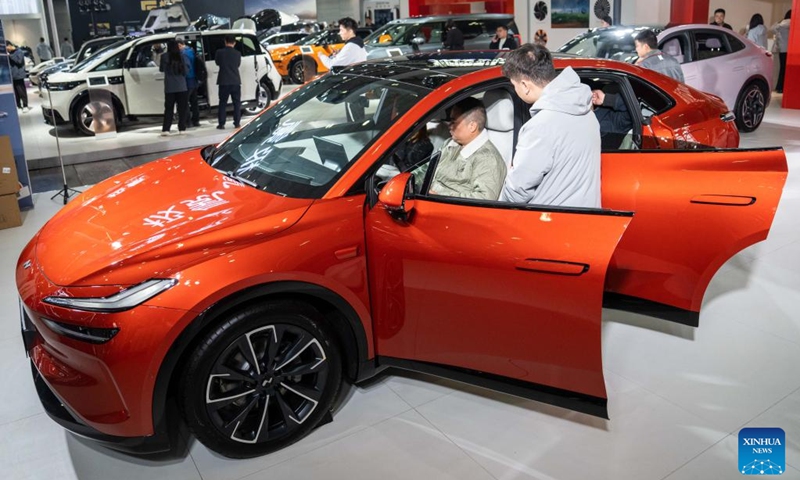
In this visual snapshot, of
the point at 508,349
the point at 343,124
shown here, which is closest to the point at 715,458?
the point at 508,349

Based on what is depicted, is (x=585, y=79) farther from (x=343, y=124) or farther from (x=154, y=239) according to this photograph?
(x=154, y=239)

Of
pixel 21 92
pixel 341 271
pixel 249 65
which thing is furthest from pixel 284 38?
pixel 341 271

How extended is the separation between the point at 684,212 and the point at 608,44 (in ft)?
19.4

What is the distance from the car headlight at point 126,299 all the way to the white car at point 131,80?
28.3 feet

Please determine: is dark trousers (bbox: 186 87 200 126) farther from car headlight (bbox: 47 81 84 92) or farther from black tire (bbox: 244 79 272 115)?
car headlight (bbox: 47 81 84 92)

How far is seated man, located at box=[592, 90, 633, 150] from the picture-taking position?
3.79 meters

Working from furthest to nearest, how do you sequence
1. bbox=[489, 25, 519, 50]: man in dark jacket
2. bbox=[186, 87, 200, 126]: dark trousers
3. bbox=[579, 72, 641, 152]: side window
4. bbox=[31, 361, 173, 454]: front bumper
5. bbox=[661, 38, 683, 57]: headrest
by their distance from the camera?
bbox=[489, 25, 519, 50]: man in dark jacket < bbox=[186, 87, 200, 126]: dark trousers < bbox=[661, 38, 683, 57]: headrest < bbox=[579, 72, 641, 152]: side window < bbox=[31, 361, 173, 454]: front bumper

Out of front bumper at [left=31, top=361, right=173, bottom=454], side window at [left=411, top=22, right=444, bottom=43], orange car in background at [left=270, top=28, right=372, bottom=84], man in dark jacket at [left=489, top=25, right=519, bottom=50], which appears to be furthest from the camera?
orange car in background at [left=270, top=28, right=372, bottom=84]

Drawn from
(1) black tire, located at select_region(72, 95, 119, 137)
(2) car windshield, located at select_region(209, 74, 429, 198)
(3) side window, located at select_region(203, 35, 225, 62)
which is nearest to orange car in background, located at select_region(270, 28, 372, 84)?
(3) side window, located at select_region(203, 35, 225, 62)

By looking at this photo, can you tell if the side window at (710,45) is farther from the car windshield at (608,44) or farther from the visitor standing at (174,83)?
the visitor standing at (174,83)

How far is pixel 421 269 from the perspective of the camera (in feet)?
8.55

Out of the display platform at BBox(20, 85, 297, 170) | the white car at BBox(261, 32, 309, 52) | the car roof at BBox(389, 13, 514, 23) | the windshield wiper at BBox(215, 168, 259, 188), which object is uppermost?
the car roof at BBox(389, 13, 514, 23)

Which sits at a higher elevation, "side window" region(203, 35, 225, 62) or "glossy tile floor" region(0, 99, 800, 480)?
"side window" region(203, 35, 225, 62)

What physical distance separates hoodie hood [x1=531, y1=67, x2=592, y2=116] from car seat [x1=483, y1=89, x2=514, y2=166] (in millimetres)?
419
